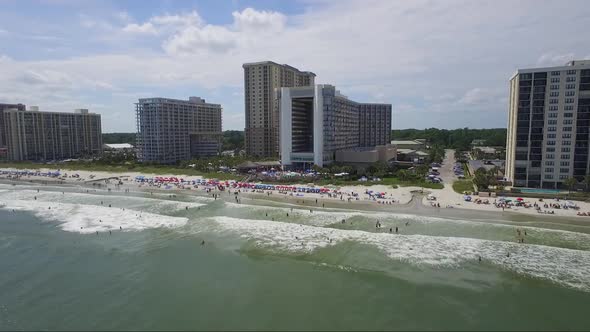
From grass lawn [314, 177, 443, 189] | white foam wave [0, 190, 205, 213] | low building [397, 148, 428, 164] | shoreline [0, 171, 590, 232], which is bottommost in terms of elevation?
white foam wave [0, 190, 205, 213]

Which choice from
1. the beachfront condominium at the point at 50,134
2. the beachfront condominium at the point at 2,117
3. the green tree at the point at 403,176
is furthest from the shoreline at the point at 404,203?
the beachfront condominium at the point at 2,117

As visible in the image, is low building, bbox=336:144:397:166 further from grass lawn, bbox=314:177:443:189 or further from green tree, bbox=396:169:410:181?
grass lawn, bbox=314:177:443:189

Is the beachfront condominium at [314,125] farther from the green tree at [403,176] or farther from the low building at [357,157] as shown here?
the green tree at [403,176]

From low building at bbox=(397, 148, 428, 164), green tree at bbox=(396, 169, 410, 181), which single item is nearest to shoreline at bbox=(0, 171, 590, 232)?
green tree at bbox=(396, 169, 410, 181)

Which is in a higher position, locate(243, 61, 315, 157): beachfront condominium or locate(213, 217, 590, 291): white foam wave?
locate(243, 61, 315, 157): beachfront condominium

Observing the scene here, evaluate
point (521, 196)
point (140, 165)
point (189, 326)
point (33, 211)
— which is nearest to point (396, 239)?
point (189, 326)

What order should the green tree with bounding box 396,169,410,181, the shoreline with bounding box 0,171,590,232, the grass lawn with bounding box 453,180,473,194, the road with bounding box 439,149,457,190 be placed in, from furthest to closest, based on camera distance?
the green tree with bounding box 396,169,410,181
the road with bounding box 439,149,457,190
the grass lawn with bounding box 453,180,473,194
the shoreline with bounding box 0,171,590,232

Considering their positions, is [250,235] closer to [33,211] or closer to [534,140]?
[33,211]

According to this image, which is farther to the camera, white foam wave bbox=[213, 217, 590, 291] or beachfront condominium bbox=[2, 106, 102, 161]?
beachfront condominium bbox=[2, 106, 102, 161]
